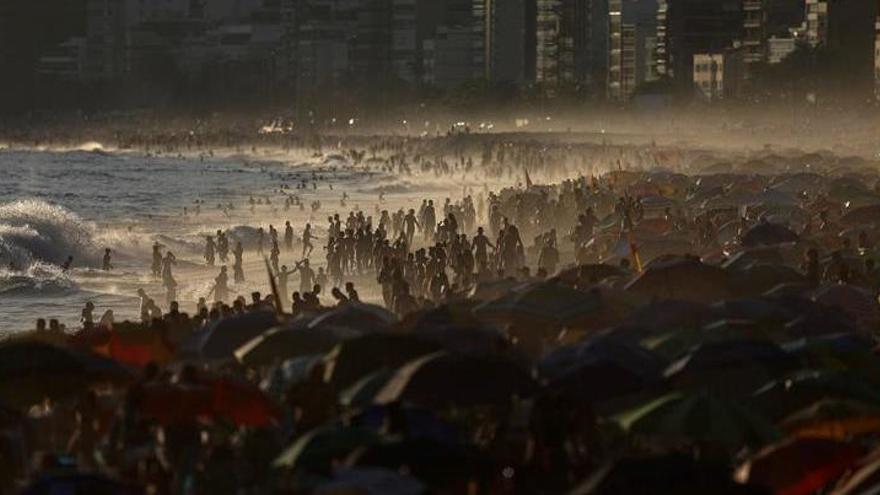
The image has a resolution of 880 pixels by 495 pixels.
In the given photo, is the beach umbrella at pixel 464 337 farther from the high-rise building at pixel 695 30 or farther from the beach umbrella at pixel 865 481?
the high-rise building at pixel 695 30

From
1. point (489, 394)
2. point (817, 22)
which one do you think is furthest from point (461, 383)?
point (817, 22)

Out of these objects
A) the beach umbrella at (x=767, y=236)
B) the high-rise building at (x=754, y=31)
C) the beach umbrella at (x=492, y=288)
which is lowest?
the high-rise building at (x=754, y=31)

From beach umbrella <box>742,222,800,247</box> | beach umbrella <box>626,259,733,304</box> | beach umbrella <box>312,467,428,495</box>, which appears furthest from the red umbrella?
beach umbrella <box>742,222,800,247</box>

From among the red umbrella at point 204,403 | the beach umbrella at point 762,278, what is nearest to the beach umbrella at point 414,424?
the red umbrella at point 204,403

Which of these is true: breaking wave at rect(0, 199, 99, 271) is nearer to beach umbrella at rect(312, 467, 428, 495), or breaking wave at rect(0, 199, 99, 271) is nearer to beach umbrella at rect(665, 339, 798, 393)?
beach umbrella at rect(665, 339, 798, 393)

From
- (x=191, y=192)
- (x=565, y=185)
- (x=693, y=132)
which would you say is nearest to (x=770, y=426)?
(x=565, y=185)

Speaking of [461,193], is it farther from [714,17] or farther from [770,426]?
[714,17]
